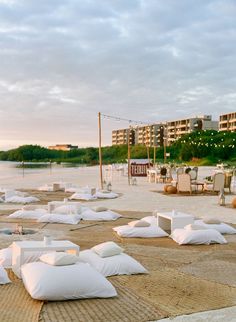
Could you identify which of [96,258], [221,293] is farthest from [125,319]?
[96,258]

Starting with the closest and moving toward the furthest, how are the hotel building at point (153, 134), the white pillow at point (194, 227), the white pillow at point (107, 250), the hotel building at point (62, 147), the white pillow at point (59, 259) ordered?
the white pillow at point (59, 259)
the white pillow at point (107, 250)
the white pillow at point (194, 227)
the hotel building at point (153, 134)
the hotel building at point (62, 147)

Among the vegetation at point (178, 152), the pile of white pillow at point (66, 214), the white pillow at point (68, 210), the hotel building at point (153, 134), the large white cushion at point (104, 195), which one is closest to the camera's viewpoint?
the pile of white pillow at point (66, 214)

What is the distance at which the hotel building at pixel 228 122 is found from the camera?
75938mm

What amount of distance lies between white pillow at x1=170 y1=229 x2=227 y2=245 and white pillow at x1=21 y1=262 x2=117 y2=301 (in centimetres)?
288

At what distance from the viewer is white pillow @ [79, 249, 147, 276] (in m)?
5.20

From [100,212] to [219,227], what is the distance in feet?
8.62

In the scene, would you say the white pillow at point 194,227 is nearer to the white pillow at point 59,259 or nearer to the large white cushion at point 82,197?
the white pillow at point 59,259

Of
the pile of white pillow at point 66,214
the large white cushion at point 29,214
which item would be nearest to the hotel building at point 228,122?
the pile of white pillow at point 66,214

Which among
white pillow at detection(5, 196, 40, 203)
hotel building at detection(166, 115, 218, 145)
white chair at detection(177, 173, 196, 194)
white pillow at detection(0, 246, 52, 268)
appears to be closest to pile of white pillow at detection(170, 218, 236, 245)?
white pillow at detection(0, 246, 52, 268)

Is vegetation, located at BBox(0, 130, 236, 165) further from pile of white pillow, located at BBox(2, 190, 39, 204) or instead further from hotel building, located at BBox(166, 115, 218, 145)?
pile of white pillow, located at BBox(2, 190, 39, 204)

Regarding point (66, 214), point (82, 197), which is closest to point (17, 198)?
point (82, 197)

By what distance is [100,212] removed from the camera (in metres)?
9.70

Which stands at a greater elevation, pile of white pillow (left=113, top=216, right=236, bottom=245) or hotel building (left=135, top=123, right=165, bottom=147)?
hotel building (left=135, top=123, right=165, bottom=147)

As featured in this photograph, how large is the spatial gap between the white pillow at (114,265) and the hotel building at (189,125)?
3187 inches
